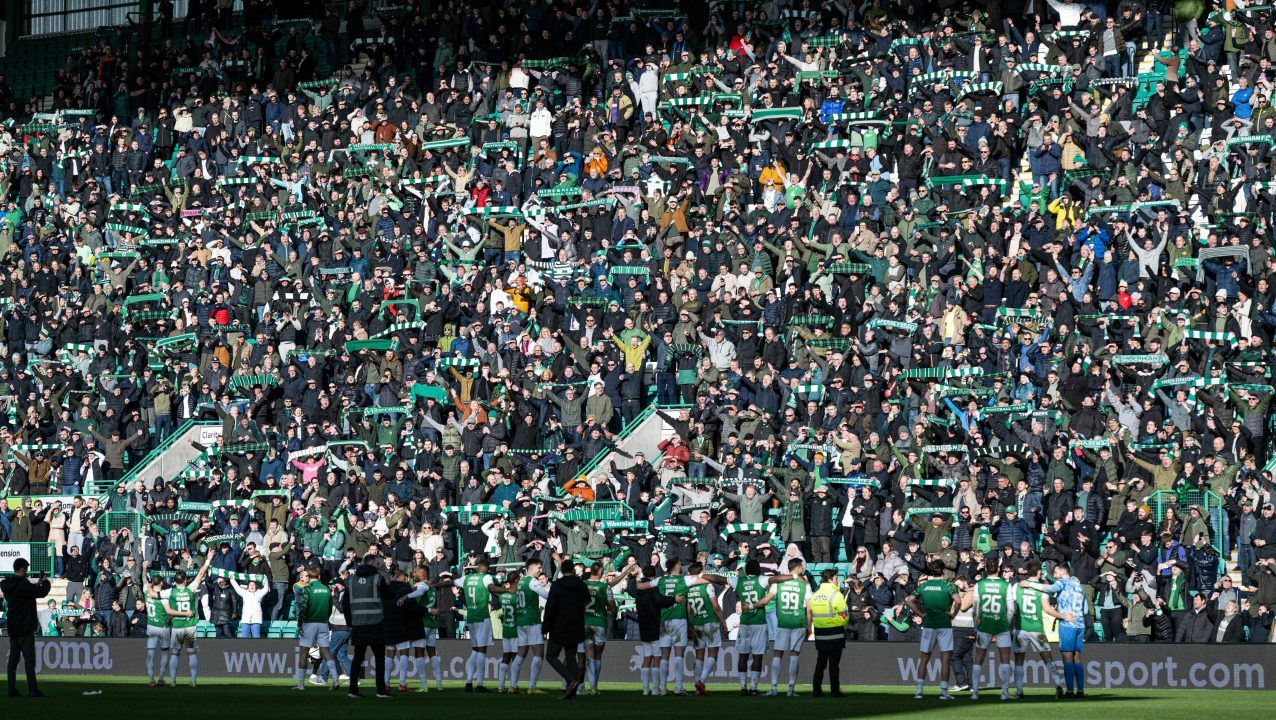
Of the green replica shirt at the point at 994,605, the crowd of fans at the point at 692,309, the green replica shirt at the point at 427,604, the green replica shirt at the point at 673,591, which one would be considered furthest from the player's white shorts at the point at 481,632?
the green replica shirt at the point at 994,605

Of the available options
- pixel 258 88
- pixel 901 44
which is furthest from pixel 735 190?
pixel 258 88

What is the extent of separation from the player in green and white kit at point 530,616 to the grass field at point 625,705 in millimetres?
685

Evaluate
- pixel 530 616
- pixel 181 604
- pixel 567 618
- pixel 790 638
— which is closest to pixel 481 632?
pixel 530 616

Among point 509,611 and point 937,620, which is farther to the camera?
point 509,611

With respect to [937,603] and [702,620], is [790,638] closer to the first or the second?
[702,620]

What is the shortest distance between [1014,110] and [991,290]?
5027 millimetres

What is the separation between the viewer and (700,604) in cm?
2797

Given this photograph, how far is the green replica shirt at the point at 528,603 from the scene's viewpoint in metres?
28.4

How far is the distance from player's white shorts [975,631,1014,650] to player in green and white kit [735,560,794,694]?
8.36ft

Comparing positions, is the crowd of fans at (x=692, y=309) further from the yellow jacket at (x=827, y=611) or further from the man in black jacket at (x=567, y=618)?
the man in black jacket at (x=567, y=618)

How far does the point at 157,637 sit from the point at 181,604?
0.79 metres

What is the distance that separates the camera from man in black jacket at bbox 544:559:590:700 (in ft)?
87.5

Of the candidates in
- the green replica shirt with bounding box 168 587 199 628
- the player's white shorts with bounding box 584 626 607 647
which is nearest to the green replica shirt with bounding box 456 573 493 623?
the player's white shorts with bounding box 584 626 607 647

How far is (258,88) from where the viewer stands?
5100cm
